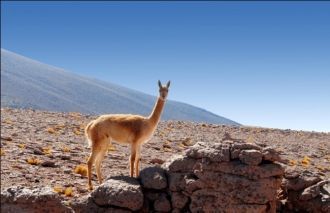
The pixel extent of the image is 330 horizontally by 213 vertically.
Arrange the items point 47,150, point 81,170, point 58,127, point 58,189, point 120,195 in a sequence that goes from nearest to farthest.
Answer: point 120,195 → point 58,189 → point 81,170 → point 47,150 → point 58,127

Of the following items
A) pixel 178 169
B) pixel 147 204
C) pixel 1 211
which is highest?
pixel 178 169

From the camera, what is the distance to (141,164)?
2425 centimetres

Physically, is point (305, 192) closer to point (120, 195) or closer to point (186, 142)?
point (120, 195)

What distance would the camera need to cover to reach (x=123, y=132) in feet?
61.1

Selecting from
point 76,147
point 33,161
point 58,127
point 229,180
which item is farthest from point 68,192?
point 58,127

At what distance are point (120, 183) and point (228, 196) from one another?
324 centimetres

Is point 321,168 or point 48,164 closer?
point 48,164

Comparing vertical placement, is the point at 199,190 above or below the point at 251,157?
below

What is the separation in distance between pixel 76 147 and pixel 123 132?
9136 mm

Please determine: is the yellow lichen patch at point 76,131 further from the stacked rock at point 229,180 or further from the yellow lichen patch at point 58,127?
the stacked rock at point 229,180

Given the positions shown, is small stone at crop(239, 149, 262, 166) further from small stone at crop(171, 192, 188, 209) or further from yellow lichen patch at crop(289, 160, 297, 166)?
yellow lichen patch at crop(289, 160, 297, 166)

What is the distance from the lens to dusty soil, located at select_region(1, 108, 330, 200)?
804 inches

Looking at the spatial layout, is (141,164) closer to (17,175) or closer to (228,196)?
(17,175)

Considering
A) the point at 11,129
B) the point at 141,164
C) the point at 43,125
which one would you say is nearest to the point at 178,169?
the point at 141,164
